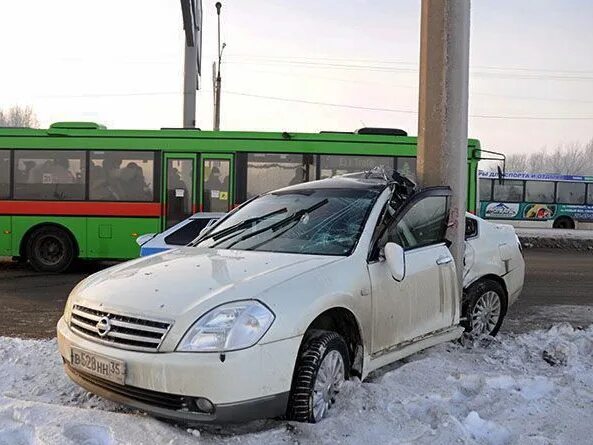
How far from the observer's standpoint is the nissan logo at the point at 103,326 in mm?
3779

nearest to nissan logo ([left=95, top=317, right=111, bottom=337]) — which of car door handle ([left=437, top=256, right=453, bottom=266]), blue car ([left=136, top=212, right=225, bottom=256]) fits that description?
car door handle ([left=437, top=256, right=453, bottom=266])

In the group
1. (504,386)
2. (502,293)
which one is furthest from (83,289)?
(502,293)

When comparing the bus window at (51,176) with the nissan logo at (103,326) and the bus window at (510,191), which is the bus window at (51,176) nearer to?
the nissan logo at (103,326)

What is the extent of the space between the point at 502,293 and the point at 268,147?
697 centimetres

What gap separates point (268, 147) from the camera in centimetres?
1260

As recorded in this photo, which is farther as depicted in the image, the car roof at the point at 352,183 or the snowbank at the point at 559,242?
the snowbank at the point at 559,242

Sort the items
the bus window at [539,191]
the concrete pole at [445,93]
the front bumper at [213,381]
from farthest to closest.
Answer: the bus window at [539,191] < the concrete pole at [445,93] < the front bumper at [213,381]

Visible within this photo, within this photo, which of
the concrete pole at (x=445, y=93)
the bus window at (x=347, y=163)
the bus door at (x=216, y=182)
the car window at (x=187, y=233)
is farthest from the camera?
the bus window at (x=347, y=163)

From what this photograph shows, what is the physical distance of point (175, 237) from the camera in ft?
26.2

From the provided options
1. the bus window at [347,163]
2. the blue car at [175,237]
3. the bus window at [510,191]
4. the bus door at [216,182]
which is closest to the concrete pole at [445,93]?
the blue car at [175,237]

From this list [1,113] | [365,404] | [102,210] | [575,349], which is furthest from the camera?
[1,113]

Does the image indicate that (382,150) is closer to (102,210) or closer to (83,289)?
(102,210)

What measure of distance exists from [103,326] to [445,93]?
4059mm

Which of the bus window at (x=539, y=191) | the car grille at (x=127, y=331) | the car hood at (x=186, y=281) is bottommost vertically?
the car grille at (x=127, y=331)
